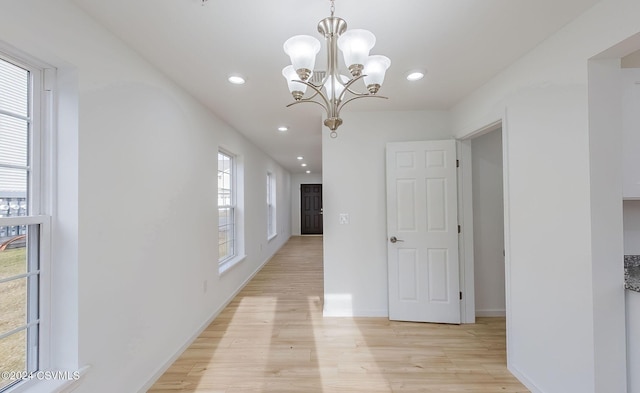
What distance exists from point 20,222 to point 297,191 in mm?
8951

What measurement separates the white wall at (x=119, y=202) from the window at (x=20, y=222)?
3.5 inches

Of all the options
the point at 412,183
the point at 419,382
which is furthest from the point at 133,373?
the point at 412,183

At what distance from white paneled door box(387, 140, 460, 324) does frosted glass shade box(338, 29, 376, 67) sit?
1991mm

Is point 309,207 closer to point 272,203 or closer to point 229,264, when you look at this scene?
point 272,203

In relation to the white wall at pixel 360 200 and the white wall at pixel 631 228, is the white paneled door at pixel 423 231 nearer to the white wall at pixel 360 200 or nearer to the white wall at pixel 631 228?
the white wall at pixel 360 200

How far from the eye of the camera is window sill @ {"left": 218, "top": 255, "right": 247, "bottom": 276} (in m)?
3.47

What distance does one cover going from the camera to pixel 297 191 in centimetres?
1020

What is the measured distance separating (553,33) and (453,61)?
581mm

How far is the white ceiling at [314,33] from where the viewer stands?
4.78ft

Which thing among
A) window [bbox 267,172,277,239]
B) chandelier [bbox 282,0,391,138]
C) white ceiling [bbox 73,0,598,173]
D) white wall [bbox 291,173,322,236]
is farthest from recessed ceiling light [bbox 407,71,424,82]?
white wall [bbox 291,173,322,236]

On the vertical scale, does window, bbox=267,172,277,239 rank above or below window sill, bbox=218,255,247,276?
above

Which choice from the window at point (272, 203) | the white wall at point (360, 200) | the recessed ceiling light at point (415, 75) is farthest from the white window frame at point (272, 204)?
the recessed ceiling light at point (415, 75)

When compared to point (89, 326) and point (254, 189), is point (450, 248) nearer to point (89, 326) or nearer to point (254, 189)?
point (89, 326)

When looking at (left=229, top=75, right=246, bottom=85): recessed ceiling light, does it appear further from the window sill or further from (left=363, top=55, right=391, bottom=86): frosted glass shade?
the window sill
